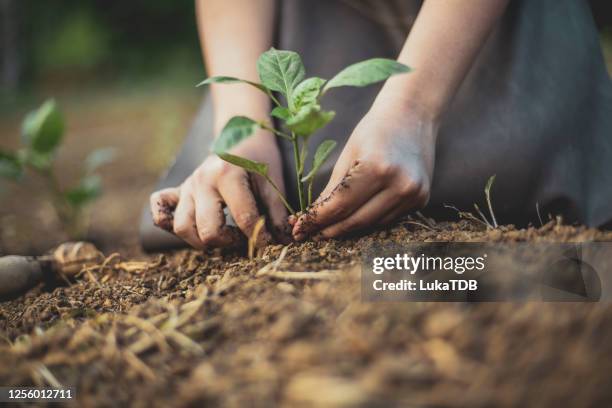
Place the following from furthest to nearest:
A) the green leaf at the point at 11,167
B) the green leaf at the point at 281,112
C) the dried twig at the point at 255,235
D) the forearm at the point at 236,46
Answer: the green leaf at the point at 11,167
the forearm at the point at 236,46
the dried twig at the point at 255,235
the green leaf at the point at 281,112

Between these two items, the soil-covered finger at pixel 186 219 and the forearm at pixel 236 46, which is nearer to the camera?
the soil-covered finger at pixel 186 219

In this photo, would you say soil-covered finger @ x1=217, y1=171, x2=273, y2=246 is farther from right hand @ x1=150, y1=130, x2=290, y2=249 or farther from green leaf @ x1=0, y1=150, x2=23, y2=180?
green leaf @ x1=0, y1=150, x2=23, y2=180

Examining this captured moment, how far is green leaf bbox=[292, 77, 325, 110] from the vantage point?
960 millimetres

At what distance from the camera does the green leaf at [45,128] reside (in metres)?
1.92

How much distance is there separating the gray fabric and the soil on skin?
0.35 metres

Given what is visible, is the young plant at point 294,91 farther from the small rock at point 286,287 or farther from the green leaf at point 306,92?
the small rock at point 286,287

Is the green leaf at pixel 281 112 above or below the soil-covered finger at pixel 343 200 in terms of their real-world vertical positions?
above

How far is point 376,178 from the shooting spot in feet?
3.14

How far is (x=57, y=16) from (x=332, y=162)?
40.2 feet

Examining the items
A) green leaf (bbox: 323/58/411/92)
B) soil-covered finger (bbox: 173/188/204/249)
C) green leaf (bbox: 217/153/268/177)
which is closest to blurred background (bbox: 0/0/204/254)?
soil-covered finger (bbox: 173/188/204/249)

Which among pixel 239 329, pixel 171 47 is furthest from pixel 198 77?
pixel 239 329

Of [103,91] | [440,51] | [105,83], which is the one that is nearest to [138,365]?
[440,51]

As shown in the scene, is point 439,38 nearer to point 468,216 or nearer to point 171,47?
point 468,216

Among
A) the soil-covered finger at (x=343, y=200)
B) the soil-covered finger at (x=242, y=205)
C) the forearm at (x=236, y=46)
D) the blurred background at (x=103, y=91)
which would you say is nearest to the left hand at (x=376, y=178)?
the soil-covered finger at (x=343, y=200)
